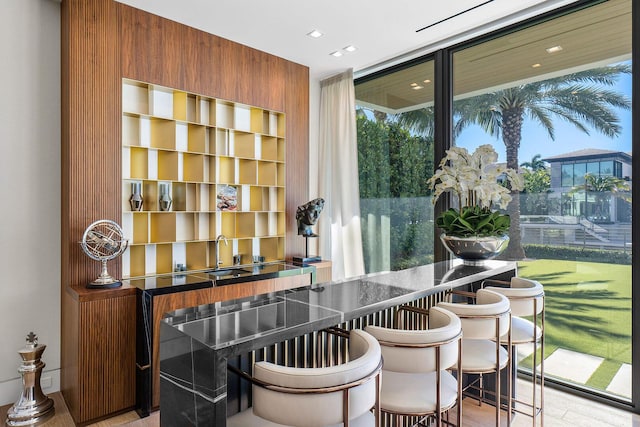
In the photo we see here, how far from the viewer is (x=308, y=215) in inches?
153

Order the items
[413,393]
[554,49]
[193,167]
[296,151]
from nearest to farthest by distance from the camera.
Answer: [413,393] < [554,49] < [193,167] < [296,151]

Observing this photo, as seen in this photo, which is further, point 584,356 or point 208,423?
point 584,356

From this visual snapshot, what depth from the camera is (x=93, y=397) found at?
8.13ft

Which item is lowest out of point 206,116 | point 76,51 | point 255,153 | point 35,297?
point 35,297

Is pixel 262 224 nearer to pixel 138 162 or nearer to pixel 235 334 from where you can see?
pixel 138 162

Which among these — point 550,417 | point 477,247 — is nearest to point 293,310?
point 477,247

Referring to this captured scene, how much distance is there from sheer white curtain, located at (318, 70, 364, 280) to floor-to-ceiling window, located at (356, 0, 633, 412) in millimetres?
1154

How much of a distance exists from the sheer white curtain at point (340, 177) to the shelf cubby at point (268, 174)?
0.78m

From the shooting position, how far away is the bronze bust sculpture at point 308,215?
3881 mm

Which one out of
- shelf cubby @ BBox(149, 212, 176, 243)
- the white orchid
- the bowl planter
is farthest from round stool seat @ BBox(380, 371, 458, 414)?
shelf cubby @ BBox(149, 212, 176, 243)

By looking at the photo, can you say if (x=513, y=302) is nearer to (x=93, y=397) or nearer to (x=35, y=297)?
(x=93, y=397)

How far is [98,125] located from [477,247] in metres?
2.77

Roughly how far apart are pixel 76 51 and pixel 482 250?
3.07 metres

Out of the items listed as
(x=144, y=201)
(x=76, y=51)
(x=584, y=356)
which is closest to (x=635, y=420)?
(x=584, y=356)
